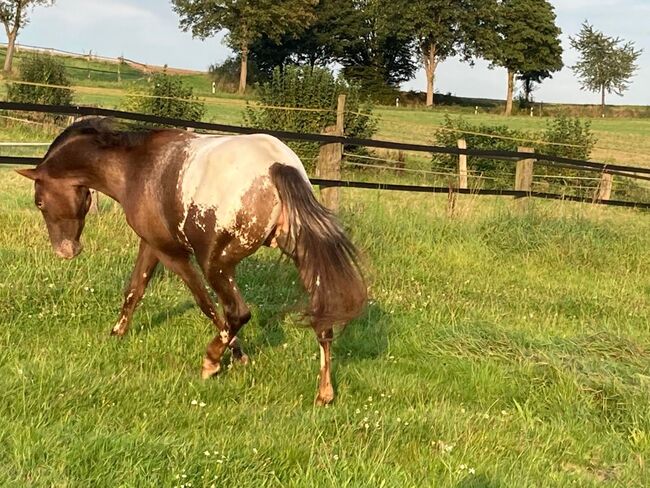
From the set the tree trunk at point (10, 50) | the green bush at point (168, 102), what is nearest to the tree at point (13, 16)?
the tree trunk at point (10, 50)

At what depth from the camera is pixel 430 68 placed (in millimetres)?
63625

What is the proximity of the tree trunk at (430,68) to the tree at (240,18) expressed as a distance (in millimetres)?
13468

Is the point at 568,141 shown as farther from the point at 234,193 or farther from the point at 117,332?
the point at 234,193

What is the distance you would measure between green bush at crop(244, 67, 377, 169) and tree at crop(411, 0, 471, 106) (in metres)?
46.3

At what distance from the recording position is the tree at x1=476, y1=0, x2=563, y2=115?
210 ft

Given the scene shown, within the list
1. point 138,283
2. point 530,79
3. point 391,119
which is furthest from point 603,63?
point 138,283

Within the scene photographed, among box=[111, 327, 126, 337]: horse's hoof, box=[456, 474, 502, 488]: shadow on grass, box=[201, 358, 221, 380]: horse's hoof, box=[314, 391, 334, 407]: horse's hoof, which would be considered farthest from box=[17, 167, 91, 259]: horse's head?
box=[456, 474, 502, 488]: shadow on grass

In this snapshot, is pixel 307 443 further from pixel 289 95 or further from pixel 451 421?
pixel 289 95

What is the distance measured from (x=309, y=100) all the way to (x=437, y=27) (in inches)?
1931

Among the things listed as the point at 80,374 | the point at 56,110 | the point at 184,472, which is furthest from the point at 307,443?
the point at 56,110

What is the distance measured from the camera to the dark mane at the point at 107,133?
13.6 feet

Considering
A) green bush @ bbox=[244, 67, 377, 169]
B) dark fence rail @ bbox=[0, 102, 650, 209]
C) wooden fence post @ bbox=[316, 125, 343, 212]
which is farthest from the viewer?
green bush @ bbox=[244, 67, 377, 169]

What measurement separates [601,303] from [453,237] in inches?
93.1

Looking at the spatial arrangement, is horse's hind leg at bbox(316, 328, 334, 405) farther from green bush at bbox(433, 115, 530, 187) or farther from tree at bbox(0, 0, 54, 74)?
tree at bbox(0, 0, 54, 74)
